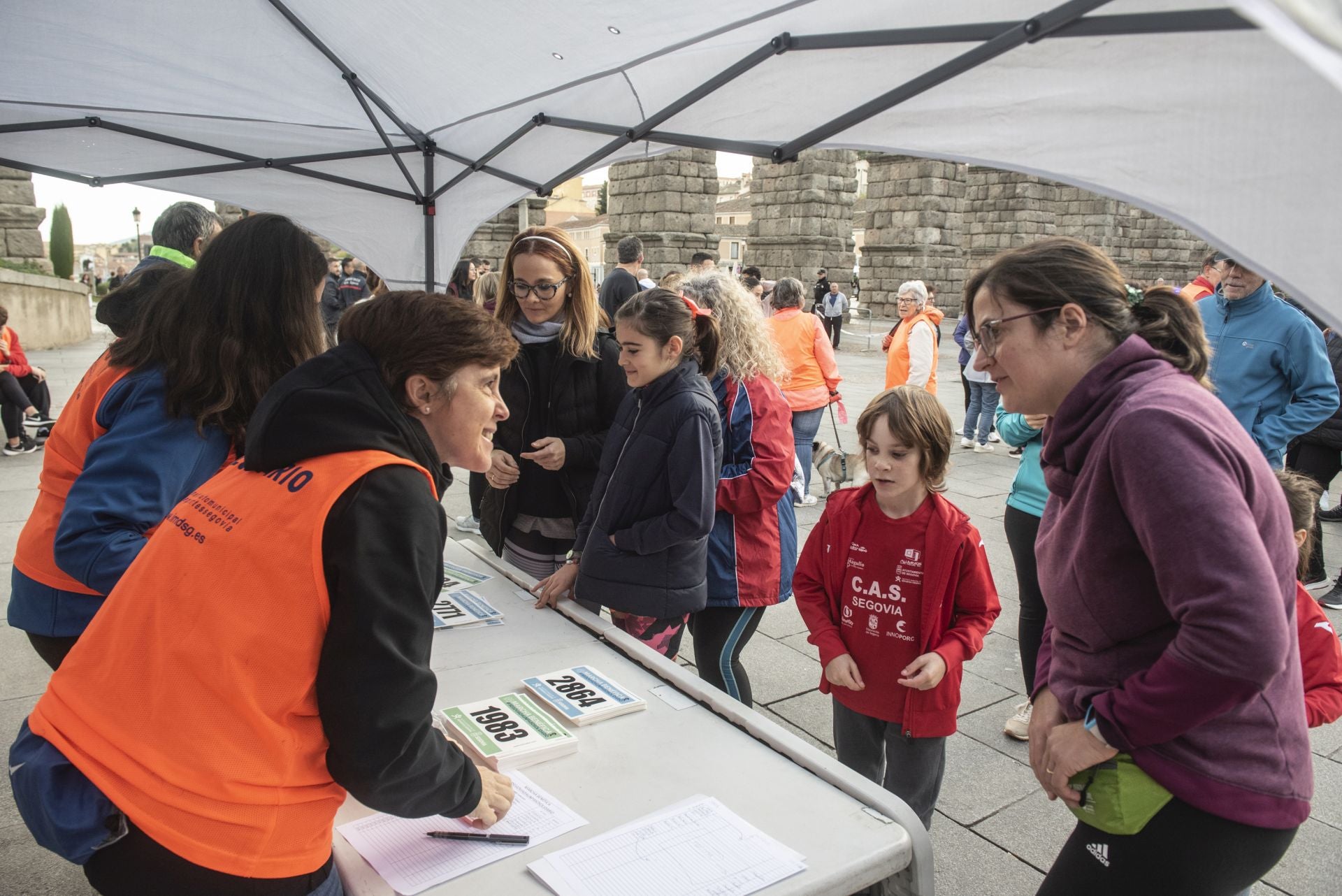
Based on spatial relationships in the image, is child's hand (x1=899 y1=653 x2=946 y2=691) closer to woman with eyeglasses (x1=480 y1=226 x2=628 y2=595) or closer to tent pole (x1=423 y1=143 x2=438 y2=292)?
woman with eyeglasses (x1=480 y1=226 x2=628 y2=595)

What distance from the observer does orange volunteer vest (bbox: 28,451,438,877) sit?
1255 mm

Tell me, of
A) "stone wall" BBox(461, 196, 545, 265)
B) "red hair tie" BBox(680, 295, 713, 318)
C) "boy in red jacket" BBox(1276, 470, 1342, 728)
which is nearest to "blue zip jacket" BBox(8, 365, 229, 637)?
"red hair tie" BBox(680, 295, 713, 318)

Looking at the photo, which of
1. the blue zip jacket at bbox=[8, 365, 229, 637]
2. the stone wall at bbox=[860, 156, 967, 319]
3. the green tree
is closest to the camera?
the blue zip jacket at bbox=[8, 365, 229, 637]

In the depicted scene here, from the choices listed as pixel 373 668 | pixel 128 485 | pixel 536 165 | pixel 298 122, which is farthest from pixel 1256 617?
pixel 298 122

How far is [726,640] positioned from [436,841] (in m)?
1.66

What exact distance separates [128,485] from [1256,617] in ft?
6.94

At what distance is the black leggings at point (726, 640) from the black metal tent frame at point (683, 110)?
1.56m

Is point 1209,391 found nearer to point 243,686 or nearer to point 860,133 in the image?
point 860,133

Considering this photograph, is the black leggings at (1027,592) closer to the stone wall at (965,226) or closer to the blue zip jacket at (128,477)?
the blue zip jacket at (128,477)

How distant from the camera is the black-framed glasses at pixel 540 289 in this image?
3.37m

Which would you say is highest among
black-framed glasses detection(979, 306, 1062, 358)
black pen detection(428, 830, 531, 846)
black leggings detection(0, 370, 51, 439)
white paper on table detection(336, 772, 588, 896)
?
black-framed glasses detection(979, 306, 1062, 358)

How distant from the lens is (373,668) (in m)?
1.27

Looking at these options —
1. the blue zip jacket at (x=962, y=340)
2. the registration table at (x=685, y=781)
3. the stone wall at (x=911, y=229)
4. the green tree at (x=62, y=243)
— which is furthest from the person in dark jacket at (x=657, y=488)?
the green tree at (x=62, y=243)

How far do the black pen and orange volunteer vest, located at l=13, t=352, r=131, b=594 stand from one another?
1.09m
